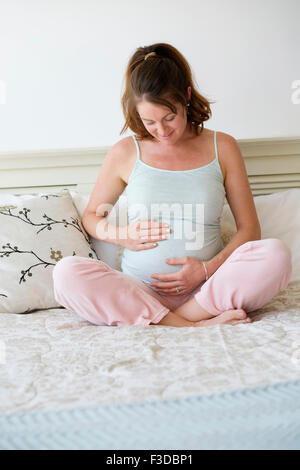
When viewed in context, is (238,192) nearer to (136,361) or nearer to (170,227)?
(170,227)

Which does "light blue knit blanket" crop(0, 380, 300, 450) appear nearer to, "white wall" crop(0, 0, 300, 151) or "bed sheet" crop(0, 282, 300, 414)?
"bed sheet" crop(0, 282, 300, 414)

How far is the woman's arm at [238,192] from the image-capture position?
4.43 feet

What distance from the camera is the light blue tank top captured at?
1319mm

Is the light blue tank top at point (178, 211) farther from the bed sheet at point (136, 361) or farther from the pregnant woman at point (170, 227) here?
the bed sheet at point (136, 361)

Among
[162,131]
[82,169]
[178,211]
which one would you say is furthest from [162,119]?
[82,169]

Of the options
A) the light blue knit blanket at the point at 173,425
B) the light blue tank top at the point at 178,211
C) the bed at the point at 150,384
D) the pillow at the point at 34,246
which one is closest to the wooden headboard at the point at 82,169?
the pillow at the point at 34,246

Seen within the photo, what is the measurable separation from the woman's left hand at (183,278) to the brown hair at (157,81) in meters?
0.39

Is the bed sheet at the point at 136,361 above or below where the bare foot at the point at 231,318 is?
above

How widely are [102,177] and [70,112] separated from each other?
0.46 meters

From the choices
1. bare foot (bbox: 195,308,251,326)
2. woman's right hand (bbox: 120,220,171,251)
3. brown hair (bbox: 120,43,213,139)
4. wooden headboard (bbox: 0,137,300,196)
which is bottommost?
bare foot (bbox: 195,308,251,326)

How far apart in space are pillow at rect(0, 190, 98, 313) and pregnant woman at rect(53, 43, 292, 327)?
0.23 feet

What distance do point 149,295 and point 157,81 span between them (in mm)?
521

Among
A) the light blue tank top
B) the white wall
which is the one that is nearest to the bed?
the light blue tank top

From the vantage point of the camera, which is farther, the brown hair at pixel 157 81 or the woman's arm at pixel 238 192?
the woman's arm at pixel 238 192
